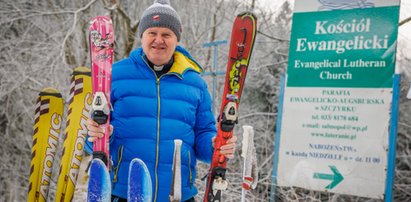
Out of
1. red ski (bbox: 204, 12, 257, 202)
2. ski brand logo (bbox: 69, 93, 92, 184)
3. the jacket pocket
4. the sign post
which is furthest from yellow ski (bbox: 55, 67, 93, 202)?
the sign post

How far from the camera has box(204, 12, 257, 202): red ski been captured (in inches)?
63.9

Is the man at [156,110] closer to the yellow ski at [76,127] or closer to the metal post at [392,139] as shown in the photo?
the yellow ski at [76,127]

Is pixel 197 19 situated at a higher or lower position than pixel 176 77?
higher

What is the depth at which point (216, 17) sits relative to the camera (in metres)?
6.68

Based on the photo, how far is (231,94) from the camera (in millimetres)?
1723

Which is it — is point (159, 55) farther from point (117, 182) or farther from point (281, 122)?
point (281, 122)

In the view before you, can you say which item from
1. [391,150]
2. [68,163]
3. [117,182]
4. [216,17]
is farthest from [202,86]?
[216,17]

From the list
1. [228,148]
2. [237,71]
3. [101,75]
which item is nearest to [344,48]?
[237,71]

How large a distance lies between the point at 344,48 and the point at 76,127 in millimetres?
2147

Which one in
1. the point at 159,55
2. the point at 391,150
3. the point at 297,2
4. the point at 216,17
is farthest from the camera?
the point at 216,17

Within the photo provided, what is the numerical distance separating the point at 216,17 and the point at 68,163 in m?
4.59

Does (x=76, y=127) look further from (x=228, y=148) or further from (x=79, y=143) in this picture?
(x=228, y=148)

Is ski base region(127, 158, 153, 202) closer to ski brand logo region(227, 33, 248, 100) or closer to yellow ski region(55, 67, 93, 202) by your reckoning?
ski brand logo region(227, 33, 248, 100)

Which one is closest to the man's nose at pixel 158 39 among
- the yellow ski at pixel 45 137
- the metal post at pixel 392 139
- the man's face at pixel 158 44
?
the man's face at pixel 158 44
